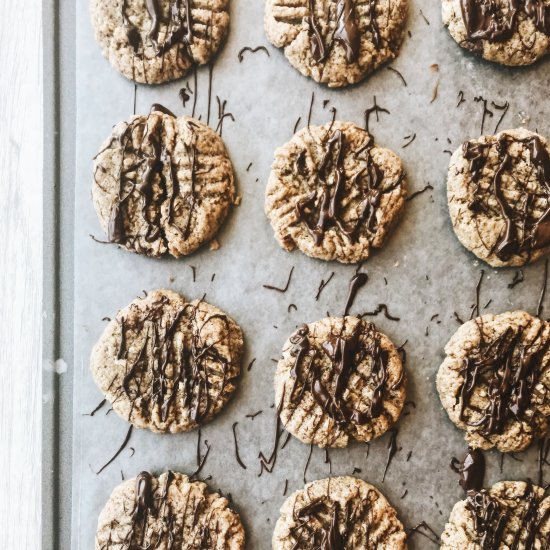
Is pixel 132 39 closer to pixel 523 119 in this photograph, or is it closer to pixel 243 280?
pixel 243 280

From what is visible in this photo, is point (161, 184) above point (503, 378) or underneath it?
above

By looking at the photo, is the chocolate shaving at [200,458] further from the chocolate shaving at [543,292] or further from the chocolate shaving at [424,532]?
the chocolate shaving at [543,292]

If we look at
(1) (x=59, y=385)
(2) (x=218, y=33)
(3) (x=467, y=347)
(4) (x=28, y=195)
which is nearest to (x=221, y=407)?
(1) (x=59, y=385)

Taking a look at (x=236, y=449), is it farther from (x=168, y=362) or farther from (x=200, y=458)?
(x=168, y=362)

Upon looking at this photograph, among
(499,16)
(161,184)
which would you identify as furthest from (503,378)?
(161,184)

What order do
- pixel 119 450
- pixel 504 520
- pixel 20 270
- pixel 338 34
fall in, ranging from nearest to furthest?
1. pixel 504 520
2. pixel 338 34
3. pixel 119 450
4. pixel 20 270
